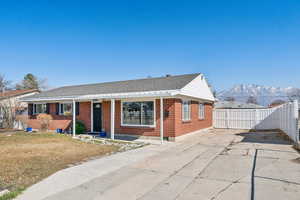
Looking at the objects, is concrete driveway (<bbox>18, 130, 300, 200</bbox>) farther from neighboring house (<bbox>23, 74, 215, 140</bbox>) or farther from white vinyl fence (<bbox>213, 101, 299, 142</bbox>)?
white vinyl fence (<bbox>213, 101, 299, 142</bbox>)

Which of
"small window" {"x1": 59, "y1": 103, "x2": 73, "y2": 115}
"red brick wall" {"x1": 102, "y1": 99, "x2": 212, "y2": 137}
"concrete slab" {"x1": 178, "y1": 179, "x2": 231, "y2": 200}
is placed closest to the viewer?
"concrete slab" {"x1": 178, "y1": 179, "x2": 231, "y2": 200}

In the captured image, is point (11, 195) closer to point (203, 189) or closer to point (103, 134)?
point (203, 189)

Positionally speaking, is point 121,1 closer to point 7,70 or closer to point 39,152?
point 39,152

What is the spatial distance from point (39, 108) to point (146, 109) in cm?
1131

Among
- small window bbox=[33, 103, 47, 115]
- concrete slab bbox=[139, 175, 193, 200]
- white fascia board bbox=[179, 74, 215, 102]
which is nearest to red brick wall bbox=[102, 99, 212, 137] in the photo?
white fascia board bbox=[179, 74, 215, 102]

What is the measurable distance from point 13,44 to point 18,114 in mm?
6885

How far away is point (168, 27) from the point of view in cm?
1459

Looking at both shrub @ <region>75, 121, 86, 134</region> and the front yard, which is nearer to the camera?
the front yard

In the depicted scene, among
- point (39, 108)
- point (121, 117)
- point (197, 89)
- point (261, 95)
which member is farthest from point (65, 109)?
point (261, 95)

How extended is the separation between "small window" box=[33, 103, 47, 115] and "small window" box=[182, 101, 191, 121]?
12268mm

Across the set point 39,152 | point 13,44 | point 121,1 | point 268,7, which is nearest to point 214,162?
point 39,152

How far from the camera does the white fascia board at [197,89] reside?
37.7 feet

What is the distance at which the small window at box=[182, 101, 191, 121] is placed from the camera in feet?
38.5

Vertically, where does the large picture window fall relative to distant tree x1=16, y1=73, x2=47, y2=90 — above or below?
below
